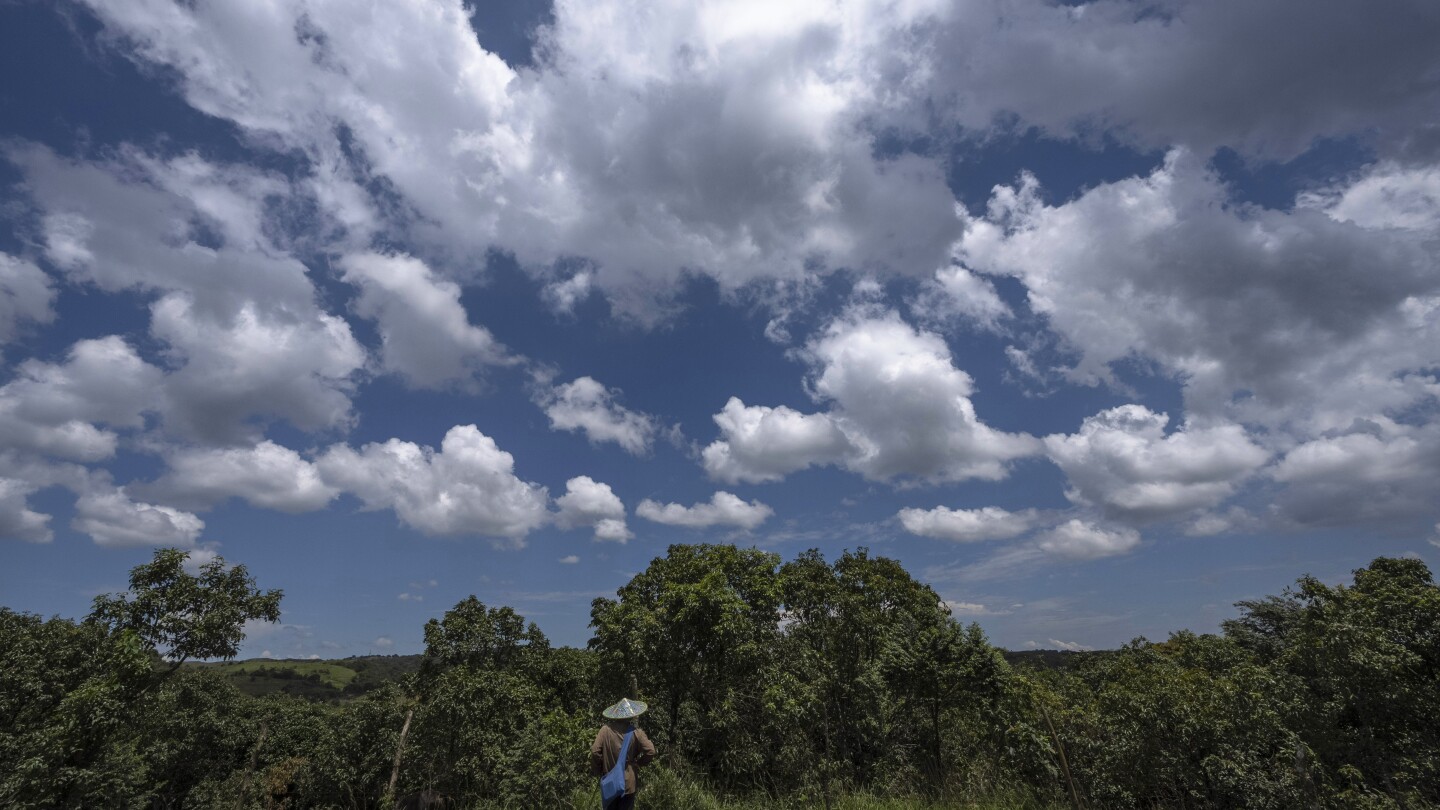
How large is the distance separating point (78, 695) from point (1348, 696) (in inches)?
1471

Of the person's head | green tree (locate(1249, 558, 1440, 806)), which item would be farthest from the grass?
green tree (locate(1249, 558, 1440, 806))

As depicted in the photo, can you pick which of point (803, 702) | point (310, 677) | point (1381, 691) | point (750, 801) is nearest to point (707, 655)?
point (803, 702)

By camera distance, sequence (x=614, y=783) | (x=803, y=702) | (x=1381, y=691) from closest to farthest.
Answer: (x=614, y=783), (x=1381, y=691), (x=803, y=702)

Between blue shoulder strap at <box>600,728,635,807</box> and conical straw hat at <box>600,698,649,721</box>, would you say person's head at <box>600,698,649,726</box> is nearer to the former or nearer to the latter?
conical straw hat at <box>600,698,649,721</box>

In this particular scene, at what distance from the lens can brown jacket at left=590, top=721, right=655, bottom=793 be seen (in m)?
7.66

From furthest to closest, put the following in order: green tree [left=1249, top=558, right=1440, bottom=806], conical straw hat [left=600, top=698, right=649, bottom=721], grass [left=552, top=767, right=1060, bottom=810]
Result: 1. green tree [left=1249, top=558, right=1440, bottom=806]
2. grass [left=552, top=767, right=1060, bottom=810]
3. conical straw hat [left=600, top=698, right=649, bottom=721]

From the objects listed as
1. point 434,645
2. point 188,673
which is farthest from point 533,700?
point 188,673

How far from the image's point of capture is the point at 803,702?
18453 mm

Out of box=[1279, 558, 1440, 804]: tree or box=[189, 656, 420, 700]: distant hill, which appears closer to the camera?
box=[1279, 558, 1440, 804]: tree

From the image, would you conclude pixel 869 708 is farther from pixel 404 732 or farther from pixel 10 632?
pixel 10 632

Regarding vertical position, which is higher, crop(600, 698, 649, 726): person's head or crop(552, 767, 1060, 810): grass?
crop(600, 698, 649, 726): person's head

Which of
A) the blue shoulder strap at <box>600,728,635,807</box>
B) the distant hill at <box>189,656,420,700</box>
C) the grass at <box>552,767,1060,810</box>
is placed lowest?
the distant hill at <box>189,656,420,700</box>

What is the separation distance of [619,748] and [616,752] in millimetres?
83

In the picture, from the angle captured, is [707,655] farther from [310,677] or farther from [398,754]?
[310,677]
